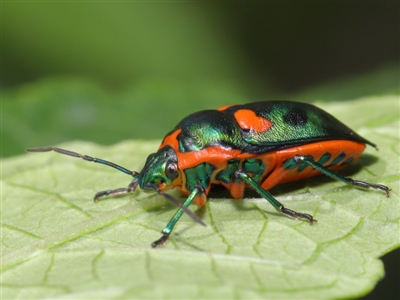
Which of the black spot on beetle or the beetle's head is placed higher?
the black spot on beetle

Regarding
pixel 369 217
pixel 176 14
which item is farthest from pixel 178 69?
pixel 369 217

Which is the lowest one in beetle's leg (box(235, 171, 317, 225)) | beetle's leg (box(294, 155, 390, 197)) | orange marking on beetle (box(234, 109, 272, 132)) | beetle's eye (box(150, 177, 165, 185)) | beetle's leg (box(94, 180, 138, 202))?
beetle's leg (box(94, 180, 138, 202))

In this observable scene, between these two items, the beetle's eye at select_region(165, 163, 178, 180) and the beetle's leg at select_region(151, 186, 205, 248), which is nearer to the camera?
the beetle's leg at select_region(151, 186, 205, 248)

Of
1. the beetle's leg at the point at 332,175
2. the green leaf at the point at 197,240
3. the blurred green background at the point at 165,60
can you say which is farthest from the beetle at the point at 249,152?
the blurred green background at the point at 165,60

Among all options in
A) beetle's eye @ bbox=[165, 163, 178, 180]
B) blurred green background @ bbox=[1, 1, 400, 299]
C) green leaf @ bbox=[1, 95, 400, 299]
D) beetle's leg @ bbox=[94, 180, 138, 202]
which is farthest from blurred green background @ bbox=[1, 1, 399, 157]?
beetle's eye @ bbox=[165, 163, 178, 180]

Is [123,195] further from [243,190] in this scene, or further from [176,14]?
[176,14]

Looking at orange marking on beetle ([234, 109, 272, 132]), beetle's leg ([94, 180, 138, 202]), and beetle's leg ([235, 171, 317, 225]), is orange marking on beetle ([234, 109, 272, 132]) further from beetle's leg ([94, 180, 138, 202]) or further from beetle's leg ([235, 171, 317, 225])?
beetle's leg ([94, 180, 138, 202])

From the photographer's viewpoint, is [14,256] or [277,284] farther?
[14,256]
